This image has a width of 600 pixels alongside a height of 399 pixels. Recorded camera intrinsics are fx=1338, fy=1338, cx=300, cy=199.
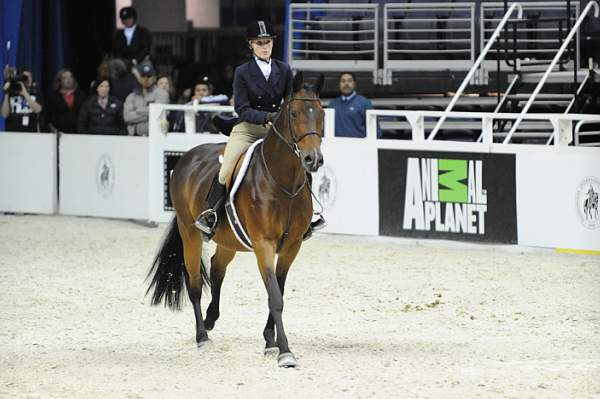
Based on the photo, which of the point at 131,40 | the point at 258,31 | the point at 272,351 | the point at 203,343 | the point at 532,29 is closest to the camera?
the point at 272,351

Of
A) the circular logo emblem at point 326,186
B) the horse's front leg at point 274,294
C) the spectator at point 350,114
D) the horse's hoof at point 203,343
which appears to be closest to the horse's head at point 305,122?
the horse's front leg at point 274,294

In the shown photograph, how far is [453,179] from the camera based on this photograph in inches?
594

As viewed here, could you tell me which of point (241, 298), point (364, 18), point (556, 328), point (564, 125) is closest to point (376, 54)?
point (364, 18)

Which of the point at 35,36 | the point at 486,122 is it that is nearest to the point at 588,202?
the point at 486,122

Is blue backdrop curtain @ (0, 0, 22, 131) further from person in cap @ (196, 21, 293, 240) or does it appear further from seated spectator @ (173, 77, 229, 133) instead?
person in cap @ (196, 21, 293, 240)

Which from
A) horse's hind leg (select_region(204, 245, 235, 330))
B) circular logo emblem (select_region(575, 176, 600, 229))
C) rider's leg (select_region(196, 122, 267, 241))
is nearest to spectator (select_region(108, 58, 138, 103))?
circular logo emblem (select_region(575, 176, 600, 229))

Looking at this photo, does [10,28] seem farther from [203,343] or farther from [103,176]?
[203,343]

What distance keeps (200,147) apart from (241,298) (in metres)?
1.93

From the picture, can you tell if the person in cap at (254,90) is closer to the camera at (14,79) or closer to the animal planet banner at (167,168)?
the animal planet banner at (167,168)

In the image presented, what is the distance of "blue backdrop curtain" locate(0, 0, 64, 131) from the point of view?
20547 mm

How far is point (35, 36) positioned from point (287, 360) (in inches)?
583

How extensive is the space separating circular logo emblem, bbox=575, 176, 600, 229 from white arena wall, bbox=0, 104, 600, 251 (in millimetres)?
13

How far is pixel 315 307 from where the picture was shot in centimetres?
1153

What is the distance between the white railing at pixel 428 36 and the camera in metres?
19.4
